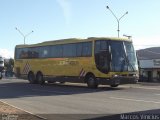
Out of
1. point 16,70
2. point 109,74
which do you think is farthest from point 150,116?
point 16,70

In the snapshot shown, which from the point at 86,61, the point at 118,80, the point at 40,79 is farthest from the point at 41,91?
the point at 40,79

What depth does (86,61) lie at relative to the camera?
103ft

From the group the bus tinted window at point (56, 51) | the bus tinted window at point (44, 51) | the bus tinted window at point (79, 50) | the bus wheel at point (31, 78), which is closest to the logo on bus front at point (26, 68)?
the bus wheel at point (31, 78)

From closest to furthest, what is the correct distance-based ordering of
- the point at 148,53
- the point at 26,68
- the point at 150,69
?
the point at 26,68
the point at 150,69
the point at 148,53

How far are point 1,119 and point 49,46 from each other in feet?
75.7

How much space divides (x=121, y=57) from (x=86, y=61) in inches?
111

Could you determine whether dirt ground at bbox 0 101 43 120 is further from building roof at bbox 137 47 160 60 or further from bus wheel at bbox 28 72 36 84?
building roof at bbox 137 47 160 60

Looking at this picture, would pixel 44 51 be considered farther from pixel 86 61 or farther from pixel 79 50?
pixel 86 61

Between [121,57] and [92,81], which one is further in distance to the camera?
[92,81]

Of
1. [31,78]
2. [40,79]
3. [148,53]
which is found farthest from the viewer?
[148,53]

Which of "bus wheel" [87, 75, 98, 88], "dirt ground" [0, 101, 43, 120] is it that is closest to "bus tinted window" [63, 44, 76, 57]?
"bus wheel" [87, 75, 98, 88]

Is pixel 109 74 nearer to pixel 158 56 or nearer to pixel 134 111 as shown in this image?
pixel 134 111

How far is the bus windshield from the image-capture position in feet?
97.1

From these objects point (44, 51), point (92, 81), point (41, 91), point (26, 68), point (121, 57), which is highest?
point (44, 51)
